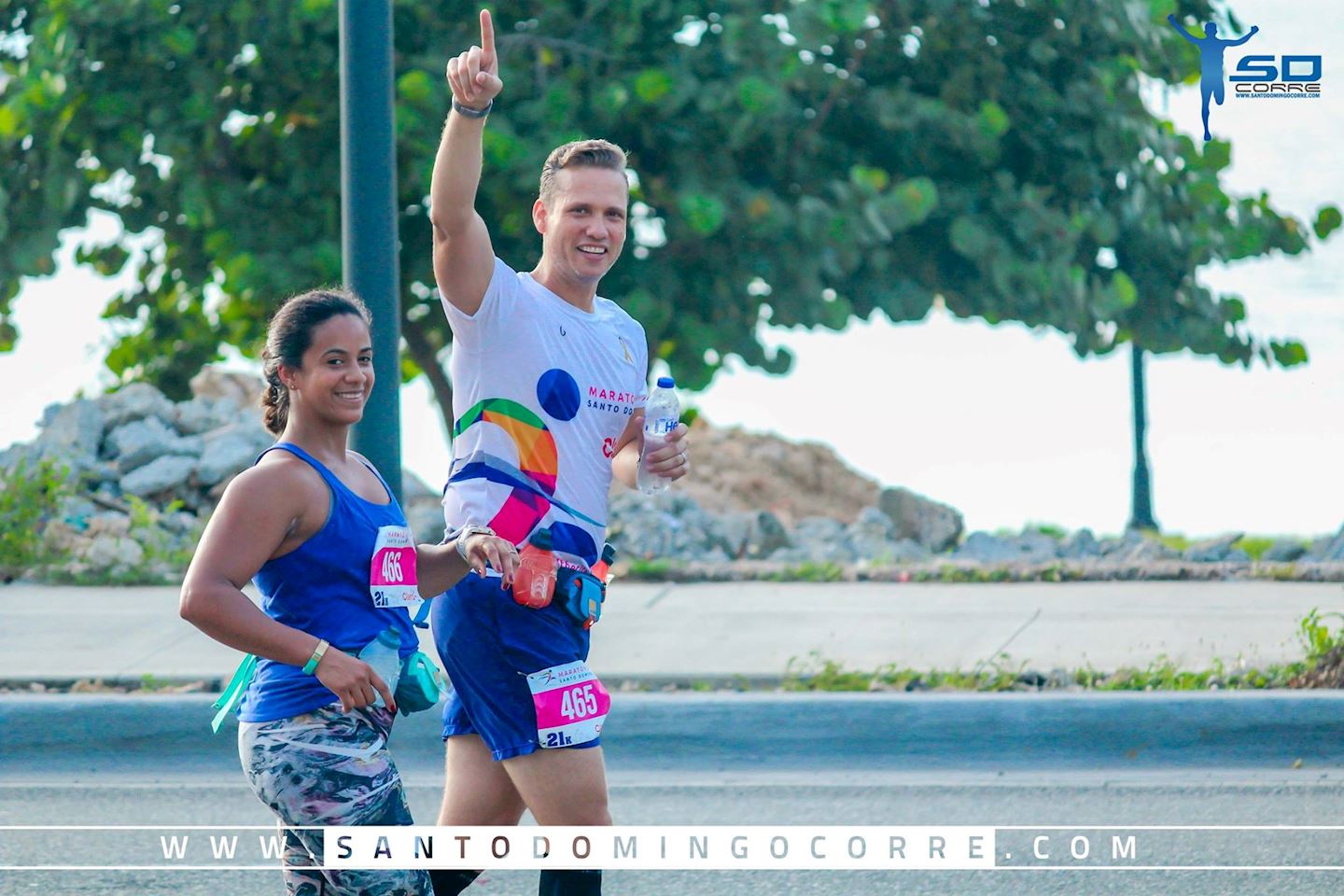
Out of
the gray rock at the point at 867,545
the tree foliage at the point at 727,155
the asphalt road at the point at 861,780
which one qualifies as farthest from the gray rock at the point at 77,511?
the gray rock at the point at 867,545

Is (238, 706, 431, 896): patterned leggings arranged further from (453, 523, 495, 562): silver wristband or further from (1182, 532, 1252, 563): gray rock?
(1182, 532, 1252, 563): gray rock

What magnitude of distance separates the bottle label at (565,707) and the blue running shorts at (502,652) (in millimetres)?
25

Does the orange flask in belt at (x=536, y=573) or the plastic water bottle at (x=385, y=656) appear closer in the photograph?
the plastic water bottle at (x=385, y=656)

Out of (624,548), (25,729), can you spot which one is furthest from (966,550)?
(25,729)

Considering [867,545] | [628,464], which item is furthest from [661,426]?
[867,545]

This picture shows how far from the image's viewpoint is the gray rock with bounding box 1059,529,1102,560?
41.1ft

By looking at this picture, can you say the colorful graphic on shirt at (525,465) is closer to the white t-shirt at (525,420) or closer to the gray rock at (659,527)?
the white t-shirt at (525,420)

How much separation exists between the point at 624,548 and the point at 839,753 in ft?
15.9

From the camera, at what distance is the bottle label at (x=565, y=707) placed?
4008 millimetres

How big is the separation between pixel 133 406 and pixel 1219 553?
810 centimetres

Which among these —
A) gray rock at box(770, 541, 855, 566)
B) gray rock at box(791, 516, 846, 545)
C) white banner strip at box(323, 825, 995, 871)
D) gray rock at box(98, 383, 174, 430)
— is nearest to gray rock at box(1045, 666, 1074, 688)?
white banner strip at box(323, 825, 995, 871)

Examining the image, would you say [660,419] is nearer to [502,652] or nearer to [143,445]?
[502,652]

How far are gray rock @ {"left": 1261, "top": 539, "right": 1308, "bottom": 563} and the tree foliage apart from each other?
2447 millimetres

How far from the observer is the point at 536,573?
4016 mm
